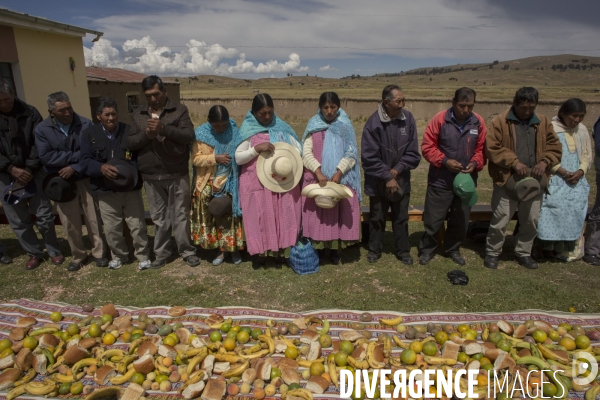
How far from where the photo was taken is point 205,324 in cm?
353

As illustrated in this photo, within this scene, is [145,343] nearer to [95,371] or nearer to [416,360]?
[95,371]

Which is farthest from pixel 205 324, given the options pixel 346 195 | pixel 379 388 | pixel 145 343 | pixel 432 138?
pixel 432 138

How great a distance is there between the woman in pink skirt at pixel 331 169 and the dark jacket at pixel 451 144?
919mm

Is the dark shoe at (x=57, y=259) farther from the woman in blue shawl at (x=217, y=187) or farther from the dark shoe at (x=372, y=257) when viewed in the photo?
the dark shoe at (x=372, y=257)

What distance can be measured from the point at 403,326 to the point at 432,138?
220 cm

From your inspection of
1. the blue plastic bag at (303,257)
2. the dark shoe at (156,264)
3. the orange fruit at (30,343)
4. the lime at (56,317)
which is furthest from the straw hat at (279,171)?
the orange fruit at (30,343)

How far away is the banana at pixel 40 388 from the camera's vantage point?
2.72 m

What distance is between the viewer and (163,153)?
4344 millimetres

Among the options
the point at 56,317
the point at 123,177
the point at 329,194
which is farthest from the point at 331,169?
the point at 56,317

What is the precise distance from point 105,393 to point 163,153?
2.51 meters

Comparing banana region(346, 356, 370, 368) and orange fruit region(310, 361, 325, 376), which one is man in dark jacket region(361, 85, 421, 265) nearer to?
banana region(346, 356, 370, 368)

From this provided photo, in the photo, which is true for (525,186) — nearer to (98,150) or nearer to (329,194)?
(329,194)

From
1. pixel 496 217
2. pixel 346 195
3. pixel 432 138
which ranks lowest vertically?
pixel 496 217

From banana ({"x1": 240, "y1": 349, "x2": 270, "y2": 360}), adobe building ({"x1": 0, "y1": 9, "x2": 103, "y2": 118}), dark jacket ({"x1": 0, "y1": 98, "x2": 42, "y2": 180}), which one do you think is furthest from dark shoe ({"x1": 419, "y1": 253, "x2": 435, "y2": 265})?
adobe building ({"x1": 0, "y1": 9, "x2": 103, "y2": 118})
